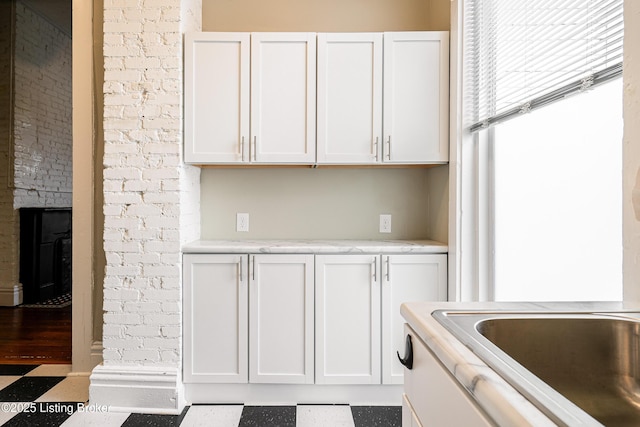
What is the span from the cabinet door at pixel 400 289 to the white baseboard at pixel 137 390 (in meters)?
1.18

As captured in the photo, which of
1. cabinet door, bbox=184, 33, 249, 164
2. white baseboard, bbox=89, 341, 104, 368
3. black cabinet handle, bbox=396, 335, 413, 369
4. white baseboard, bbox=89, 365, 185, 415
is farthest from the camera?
white baseboard, bbox=89, 341, 104, 368

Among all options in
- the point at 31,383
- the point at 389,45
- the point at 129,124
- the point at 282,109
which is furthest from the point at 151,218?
the point at 389,45

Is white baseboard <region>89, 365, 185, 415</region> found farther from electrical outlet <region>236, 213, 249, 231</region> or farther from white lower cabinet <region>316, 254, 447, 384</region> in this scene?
electrical outlet <region>236, 213, 249, 231</region>

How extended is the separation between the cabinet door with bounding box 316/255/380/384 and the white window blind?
3.45 feet

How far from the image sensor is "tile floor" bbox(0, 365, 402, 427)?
6.92ft

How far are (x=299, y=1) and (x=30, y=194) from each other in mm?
3766

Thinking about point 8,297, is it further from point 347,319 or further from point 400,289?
point 400,289

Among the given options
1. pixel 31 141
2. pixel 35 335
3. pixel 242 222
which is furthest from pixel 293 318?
pixel 31 141

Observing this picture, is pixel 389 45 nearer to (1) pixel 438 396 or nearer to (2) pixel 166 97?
(2) pixel 166 97

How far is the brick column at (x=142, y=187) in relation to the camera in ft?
7.52

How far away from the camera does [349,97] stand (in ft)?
7.95

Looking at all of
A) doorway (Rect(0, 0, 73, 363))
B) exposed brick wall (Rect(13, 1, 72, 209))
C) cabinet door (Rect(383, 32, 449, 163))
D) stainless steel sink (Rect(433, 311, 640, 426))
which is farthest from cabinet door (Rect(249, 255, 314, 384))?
exposed brick wall (Rect(13, 1, 72, 209))

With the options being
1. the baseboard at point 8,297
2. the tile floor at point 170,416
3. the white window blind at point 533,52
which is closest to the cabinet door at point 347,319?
the tile floor at point 170,416

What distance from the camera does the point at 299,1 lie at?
9.17ft
